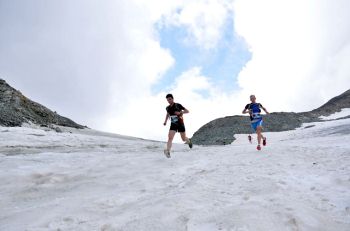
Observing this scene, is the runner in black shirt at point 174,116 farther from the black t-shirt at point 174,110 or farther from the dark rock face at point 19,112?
the dark rock face at point 19,112

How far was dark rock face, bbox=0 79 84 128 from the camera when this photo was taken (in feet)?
71.5

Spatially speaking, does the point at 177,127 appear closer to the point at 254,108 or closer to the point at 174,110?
the point at 174,110

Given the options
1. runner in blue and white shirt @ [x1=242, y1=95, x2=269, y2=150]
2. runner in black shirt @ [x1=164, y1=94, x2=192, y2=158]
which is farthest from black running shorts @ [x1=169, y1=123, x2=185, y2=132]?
runner in blue and white shirt @ [x1=242, y1=95, x2=269, y2=150]

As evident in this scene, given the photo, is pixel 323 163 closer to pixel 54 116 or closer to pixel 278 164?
pixel 278 164

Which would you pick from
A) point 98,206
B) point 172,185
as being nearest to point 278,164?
point 172,185

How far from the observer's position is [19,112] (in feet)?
79.9

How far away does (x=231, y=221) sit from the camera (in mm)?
6340

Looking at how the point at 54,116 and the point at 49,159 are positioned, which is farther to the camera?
the point at 54,116

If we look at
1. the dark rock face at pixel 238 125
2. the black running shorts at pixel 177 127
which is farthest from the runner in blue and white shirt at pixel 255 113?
the dark rock face at pixel 238 125

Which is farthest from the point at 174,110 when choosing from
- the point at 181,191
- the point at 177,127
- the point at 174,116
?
the point at 181,191

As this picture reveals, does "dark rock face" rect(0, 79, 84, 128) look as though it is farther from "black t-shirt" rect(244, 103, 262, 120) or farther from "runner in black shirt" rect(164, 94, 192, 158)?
"black t-shirt" rect(244, 103, 262, 120)

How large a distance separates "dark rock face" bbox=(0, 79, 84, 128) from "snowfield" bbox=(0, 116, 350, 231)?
342 inches

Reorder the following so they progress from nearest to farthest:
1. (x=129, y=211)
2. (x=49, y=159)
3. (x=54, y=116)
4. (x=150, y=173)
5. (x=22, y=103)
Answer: (x=129, y=211) < (x=150, y=173) < (x=49, y=159) < (x=22, y=103) < (x=54, y=116)

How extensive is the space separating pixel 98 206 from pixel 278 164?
5.96 meters
